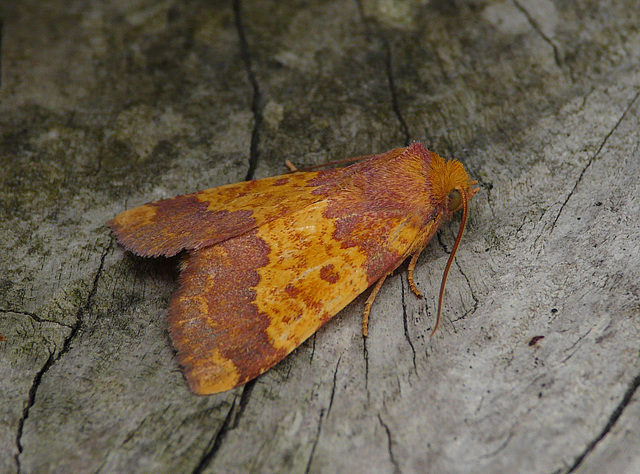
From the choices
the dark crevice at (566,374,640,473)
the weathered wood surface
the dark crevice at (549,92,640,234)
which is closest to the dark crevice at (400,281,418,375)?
the weathered wood surface

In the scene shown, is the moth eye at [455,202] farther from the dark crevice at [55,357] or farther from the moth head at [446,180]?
the dark crevice at [55,357]

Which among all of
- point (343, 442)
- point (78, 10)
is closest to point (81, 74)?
point (78, 10)

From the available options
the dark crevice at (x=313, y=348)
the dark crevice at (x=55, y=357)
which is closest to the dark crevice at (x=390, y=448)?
the dark crevice at (x=313, y=348)

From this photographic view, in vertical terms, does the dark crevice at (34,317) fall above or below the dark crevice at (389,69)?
below

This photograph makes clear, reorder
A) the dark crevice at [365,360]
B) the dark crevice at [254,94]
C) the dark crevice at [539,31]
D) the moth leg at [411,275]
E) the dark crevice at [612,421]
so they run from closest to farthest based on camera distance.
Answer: the dark crevice at [612,421] < the dark crevice at [365,360] < the moth leg at [411,275] < the dark crevice at [254,94] < the dark crevice at [539,31]

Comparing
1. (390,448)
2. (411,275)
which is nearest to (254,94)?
(411,275)

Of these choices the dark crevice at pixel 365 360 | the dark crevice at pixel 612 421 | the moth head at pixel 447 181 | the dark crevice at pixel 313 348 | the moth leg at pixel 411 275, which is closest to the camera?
the dark crevice at pixel 612 421

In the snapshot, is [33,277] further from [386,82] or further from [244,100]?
[386,82]

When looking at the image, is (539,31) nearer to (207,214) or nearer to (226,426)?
(207,214)
